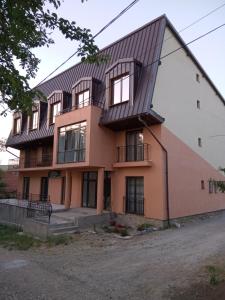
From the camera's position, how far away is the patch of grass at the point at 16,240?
11.2 m

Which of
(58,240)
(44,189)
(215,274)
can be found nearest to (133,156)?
(58,240)

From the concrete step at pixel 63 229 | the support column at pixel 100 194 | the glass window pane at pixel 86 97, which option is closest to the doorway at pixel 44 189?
the support column at pixel 100 194

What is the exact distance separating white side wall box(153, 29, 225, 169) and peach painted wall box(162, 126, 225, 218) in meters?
0.63

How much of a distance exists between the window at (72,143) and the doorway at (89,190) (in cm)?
200

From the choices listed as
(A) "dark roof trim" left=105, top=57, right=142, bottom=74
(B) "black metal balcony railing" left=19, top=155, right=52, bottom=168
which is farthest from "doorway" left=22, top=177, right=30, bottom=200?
(A) "dark roof trim" left=105, top=57, right=142, bottom=74

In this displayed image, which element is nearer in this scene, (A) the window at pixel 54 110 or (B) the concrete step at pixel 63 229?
(B) the concrete step at pixel 63 229

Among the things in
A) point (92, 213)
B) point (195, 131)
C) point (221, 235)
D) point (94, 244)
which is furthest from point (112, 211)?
point (195, 131)

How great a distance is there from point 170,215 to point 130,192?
8.73ft

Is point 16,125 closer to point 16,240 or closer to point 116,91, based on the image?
point 116,91

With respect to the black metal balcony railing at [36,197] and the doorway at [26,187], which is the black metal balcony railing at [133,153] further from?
the doorway at [26,187]

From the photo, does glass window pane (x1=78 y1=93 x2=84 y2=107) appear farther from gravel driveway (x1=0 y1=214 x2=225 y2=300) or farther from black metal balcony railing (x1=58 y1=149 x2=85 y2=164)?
gravel driveway (x1=0 y1=214 x2=225 y2=300)

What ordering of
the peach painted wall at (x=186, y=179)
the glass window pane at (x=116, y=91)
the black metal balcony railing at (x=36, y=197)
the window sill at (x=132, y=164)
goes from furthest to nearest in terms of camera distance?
the black metal balcony railing at (x=36, y=197) → the glass window pane at (x=116, y=91) → the peach painted wall at (x=186, y=179) → the window sill at (x=132, y=164)

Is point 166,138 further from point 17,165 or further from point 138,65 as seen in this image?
point 17,165

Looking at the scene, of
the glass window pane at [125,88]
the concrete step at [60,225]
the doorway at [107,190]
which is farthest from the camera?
the doorway at [107,190]
